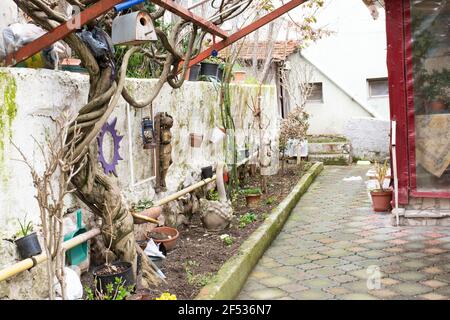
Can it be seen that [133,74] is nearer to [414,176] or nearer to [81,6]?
[81,6]

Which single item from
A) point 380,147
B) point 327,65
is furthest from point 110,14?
point 327,65

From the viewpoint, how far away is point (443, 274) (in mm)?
4578

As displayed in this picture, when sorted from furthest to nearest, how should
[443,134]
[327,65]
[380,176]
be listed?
[327,65] < [380,176] < [443,134]

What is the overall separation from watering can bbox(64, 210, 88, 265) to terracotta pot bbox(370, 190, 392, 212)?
14.6ft

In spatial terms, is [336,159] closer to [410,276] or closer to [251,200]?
[251,200]

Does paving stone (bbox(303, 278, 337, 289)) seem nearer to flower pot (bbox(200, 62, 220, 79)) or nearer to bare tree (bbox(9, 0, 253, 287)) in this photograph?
bare tree (bbox(9, 0, 253, 287))

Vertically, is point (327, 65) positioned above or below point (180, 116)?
above

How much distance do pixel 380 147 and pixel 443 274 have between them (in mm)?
8799

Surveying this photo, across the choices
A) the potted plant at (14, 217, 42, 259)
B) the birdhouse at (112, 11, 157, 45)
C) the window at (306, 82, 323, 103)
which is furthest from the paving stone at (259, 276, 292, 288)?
the window at (306, 82, 323, 103)

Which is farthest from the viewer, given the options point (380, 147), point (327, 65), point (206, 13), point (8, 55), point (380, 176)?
point (327, 65)

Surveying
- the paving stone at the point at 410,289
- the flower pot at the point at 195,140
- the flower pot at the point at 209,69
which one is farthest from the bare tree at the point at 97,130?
the flower pot at the point at 209,69

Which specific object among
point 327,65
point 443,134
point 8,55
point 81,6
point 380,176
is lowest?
point 380,176

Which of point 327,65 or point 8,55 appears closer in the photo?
point 8,55

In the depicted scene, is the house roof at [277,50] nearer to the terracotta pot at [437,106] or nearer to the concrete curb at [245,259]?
the concrete curb at [245,259]
